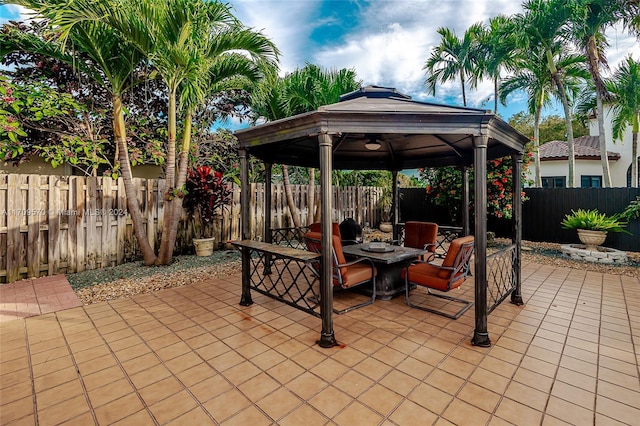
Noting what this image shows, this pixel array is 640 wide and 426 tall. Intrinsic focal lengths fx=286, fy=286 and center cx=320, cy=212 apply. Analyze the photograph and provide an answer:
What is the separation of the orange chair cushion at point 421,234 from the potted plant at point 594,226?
4.26m

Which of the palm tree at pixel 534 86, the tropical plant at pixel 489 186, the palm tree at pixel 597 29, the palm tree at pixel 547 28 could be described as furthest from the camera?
the palm tree at pixel 534 86

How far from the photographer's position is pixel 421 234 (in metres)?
5.38

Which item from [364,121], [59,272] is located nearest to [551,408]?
[364,121]

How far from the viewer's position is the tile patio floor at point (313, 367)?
6.47ft

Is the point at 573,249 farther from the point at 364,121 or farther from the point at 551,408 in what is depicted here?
the point at 364,121

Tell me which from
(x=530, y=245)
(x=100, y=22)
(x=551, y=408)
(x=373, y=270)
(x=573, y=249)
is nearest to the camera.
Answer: (x=551, y=408)

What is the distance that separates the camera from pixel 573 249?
646cm

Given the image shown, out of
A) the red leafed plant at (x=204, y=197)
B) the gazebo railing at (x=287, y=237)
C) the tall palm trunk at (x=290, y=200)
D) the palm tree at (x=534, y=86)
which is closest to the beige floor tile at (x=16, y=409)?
the red leafed plant at (x=204, y=197)

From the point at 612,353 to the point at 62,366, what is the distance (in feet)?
16.5

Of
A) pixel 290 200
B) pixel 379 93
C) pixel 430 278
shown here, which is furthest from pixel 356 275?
pixel 290 200

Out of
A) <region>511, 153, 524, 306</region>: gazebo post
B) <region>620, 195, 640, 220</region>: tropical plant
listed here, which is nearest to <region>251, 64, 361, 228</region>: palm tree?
<region>511, 153, 524, 306</region>: gazebo post

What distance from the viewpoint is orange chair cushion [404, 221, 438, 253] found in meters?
5.21

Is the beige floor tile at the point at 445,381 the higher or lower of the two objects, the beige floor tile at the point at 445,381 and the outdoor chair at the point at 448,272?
the lower

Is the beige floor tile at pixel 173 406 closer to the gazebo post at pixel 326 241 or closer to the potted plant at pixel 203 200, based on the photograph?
the gazebo post at pixel 326 241
